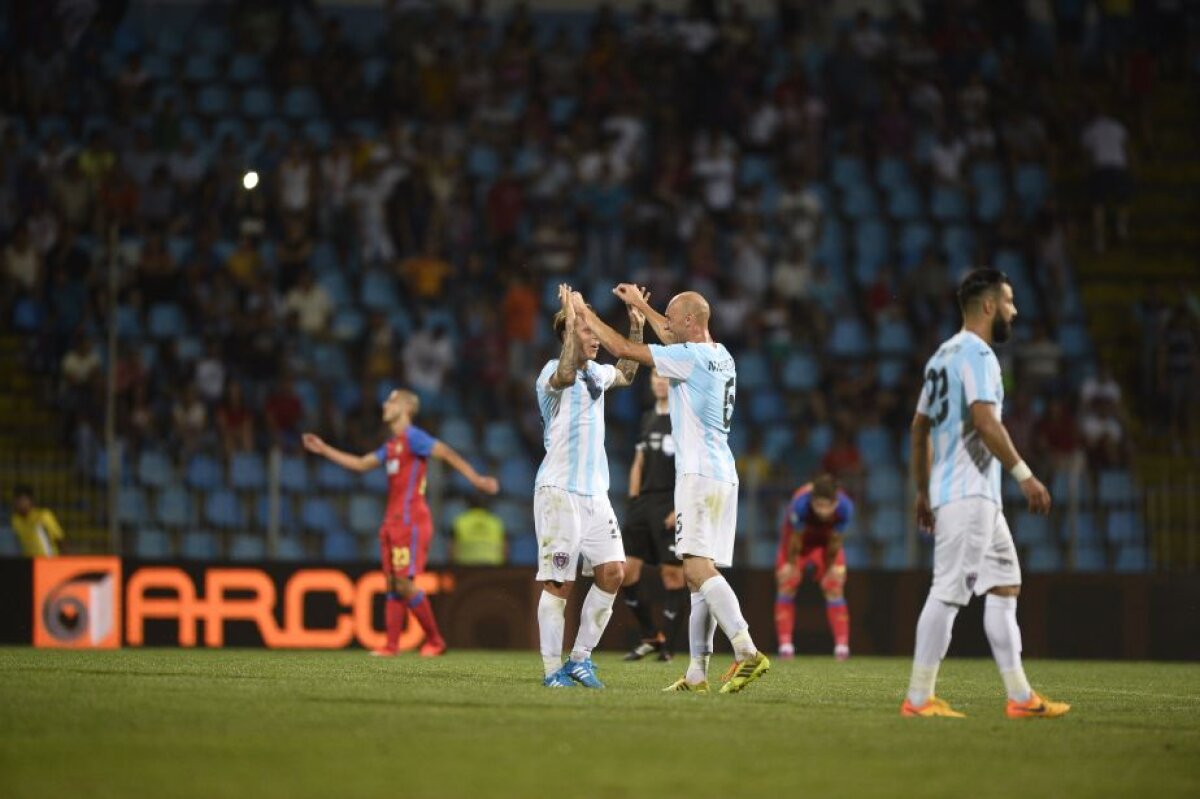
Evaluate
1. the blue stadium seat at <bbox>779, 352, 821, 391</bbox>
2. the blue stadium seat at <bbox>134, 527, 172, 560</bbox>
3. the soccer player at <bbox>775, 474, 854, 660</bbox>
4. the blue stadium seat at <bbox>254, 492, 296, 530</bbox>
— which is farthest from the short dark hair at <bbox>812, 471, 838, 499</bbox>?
the blue stadium seat at <bbox>134, 527, 172, 560</bbox>

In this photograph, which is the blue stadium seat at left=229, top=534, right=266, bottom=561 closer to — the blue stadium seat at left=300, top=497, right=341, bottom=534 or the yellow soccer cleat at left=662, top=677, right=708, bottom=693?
the blue stadium seat at left=300, top=497, right=341, bottom=534

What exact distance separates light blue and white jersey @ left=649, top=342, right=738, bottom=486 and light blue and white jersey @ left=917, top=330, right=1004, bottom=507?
185cm

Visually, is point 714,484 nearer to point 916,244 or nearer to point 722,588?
point 722,588

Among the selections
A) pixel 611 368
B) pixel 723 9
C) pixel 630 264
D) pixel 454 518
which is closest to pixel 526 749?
pixel 611 368

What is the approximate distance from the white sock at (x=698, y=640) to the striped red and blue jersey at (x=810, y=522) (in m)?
6.40

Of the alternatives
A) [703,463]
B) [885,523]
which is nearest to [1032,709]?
[703,463]

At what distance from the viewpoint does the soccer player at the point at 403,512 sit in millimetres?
17422

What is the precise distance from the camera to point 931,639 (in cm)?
1029

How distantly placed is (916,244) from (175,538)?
11.0 meters

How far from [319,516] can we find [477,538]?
1820 mm

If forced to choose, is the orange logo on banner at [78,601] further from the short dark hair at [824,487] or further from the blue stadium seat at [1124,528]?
the blue stadium seat at [1124,528]

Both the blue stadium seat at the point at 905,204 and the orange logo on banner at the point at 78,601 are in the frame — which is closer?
the orange logo on banner at the point at 78,601

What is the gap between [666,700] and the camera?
37.6ft

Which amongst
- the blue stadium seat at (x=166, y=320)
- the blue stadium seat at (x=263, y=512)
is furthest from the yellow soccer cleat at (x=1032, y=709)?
the blue stadium seat at (x=166, y=320)
